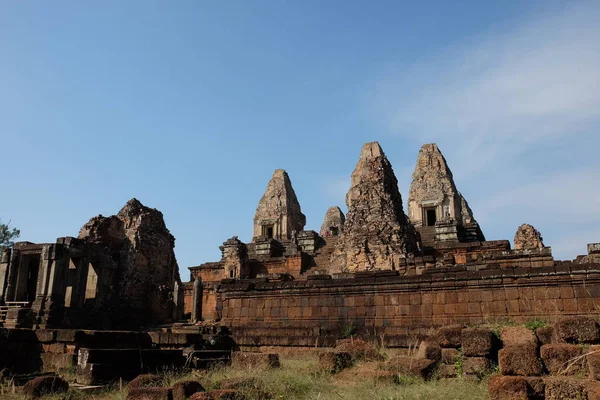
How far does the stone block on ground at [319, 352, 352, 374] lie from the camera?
6852mm

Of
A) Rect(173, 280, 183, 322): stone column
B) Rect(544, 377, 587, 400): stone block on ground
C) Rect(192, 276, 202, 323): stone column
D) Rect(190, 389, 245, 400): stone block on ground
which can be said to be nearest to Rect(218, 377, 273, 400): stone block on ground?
Rect(190, 389, 245, 400): stone block on ground

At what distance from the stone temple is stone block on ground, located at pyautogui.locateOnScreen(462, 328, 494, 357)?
9.48 ft

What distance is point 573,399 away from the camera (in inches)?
160

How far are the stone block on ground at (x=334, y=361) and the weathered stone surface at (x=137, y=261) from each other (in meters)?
17.4

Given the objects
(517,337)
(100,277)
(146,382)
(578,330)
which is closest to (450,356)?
(517,337)

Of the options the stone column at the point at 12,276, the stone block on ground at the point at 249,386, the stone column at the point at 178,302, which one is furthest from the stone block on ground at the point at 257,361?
the stone column at the point at 12,276

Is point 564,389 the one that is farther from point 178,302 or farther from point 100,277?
point 100,277

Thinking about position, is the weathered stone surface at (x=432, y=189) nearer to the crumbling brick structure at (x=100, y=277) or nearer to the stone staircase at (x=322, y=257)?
the stone staircase at (x=322, y=257)

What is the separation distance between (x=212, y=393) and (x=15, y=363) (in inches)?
229

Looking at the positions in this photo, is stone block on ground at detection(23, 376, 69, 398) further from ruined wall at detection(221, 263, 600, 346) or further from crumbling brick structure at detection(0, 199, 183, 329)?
crumbling brick structure at detection(0, 199, 183, 329)

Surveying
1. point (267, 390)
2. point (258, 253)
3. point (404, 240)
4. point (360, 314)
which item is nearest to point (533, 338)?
point (267, 390)

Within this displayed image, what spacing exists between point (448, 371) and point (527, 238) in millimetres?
16774

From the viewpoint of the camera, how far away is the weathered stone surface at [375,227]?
16828 mm

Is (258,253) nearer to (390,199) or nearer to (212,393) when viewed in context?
(390,199)
